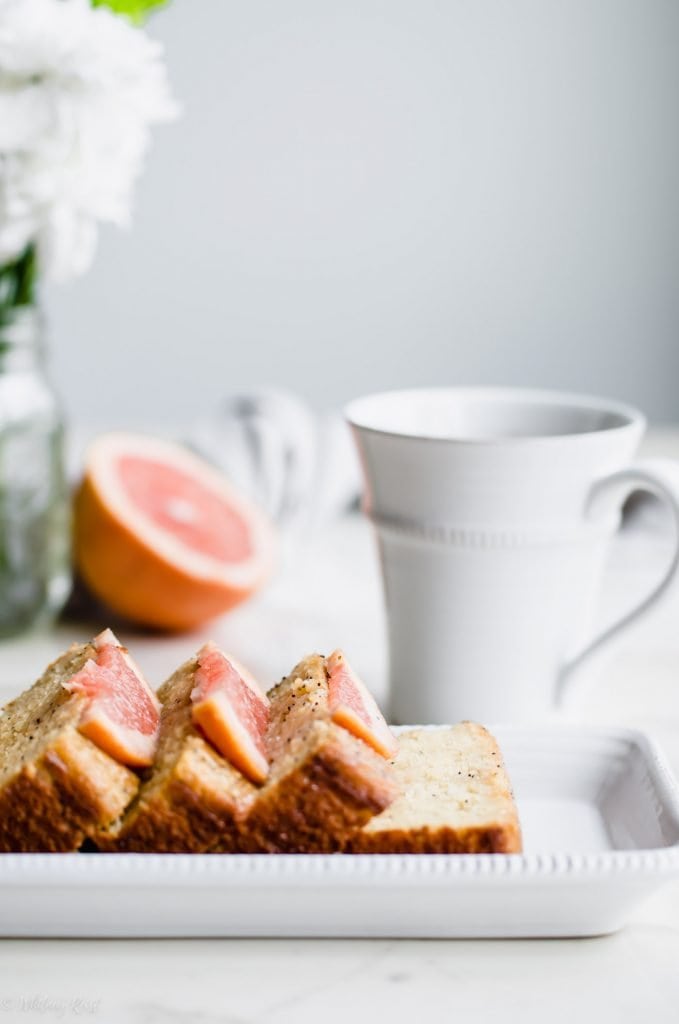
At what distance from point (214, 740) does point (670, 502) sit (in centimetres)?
53

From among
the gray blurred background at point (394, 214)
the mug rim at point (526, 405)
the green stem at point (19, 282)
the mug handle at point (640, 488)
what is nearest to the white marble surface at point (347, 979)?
the mug handle at point (640, 488)

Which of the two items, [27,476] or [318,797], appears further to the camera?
[27,476]

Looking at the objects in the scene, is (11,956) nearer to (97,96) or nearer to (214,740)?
(214,740)

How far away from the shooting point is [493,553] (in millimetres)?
1225

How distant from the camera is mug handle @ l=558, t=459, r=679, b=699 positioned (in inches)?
46.9

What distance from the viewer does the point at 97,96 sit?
1.39 m

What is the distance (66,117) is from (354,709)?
30.6 inches

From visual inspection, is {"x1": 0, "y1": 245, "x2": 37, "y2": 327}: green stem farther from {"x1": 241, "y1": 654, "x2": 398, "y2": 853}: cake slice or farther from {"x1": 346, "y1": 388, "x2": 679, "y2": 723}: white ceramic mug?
{"x1": 241, "y1": 654, "x2": 398, "y2": 853}: cake slice

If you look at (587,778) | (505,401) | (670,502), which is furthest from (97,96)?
(587,778)

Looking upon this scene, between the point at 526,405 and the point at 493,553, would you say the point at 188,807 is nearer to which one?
the point at 493,553

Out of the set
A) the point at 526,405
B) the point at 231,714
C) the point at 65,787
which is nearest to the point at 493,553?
the point at 526,405

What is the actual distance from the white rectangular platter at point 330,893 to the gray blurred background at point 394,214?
361 cm

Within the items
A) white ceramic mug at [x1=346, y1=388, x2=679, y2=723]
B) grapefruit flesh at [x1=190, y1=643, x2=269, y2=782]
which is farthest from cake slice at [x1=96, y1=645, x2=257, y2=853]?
white ceramic mug at [x1=346, y1=388, x2=679, y2=723]

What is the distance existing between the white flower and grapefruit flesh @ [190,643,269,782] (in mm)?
638
